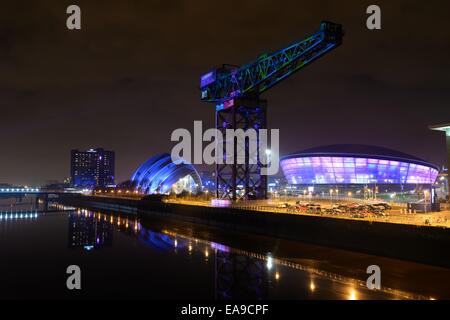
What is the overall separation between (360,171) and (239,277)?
9466cm

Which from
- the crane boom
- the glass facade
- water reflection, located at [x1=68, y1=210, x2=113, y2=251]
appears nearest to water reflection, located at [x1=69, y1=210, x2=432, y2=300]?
water reflection, located at [x1=68, y1=210, x2=113, y2=251]

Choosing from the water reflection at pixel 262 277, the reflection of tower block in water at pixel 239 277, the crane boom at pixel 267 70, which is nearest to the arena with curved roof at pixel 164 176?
the crane boom at pixel 267 70

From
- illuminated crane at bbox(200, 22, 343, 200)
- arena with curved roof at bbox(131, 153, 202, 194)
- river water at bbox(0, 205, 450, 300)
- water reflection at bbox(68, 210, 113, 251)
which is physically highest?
illuminated crane at bbox(200, 22, 343, 200)

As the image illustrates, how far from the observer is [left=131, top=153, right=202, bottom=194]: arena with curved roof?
110 meters

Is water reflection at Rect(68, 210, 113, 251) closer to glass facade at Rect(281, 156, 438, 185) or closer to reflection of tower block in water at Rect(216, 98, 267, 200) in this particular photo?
reflection of tower block in water at Rect(216, 98, 267, 200)

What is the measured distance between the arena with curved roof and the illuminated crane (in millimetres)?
54867

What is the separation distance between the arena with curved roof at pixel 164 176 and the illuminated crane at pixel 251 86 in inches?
2160

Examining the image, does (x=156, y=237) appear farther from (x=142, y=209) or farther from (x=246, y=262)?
(x=142, y=209)

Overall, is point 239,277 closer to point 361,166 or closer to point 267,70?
point 267,70

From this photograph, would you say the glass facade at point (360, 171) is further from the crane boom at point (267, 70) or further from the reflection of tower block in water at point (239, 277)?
the reflection of tower block in water at point (239, 277)

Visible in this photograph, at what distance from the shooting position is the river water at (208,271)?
67.6 ft

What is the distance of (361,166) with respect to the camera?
11044cm
